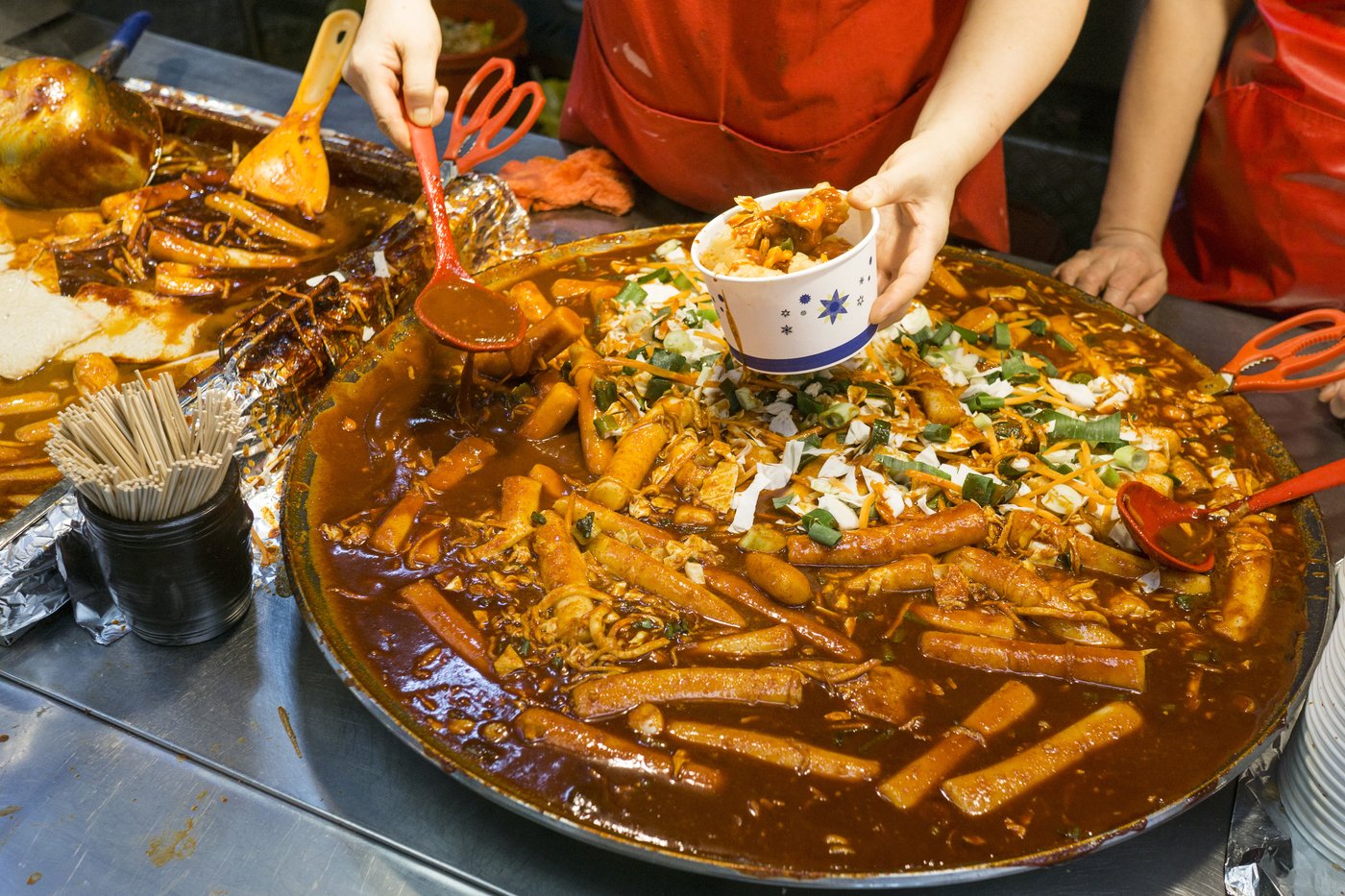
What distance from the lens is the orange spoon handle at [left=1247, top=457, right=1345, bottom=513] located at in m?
2.01

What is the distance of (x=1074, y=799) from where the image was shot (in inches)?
62.4

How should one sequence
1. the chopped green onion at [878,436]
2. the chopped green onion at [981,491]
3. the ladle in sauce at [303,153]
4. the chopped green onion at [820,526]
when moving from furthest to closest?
the ladle in sauce at [303,153] < the chopped green onion at [878,436] < the chopped green onion at [981,491] < the chopped green onion at [820,526]

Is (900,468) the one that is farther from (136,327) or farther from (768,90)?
(136,327)

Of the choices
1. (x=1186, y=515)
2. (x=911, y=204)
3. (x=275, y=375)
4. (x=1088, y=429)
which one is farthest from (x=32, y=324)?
(x=1186, y=515)

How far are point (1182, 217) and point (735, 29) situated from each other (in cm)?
180

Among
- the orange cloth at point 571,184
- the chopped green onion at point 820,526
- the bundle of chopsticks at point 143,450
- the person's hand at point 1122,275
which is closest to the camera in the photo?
the bundle of chopsticks at point 143,450

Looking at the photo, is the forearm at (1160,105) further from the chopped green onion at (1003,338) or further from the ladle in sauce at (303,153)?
the ladle in sauce at (303,153)

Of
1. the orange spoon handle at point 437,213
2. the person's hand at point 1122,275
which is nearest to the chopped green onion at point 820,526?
the orange spoon handle at point 437,213

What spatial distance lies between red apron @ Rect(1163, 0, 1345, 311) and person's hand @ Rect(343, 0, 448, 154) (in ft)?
7.91

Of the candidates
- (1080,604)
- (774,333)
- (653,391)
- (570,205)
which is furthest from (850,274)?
(570,205)

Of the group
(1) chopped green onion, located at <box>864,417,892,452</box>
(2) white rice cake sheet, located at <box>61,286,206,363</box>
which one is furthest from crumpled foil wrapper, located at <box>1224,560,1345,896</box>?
(2) white rice cake sheet, located at <box>61,286,206,363</box>

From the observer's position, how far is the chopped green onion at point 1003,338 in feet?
8.46

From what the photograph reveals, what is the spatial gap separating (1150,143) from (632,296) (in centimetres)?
186

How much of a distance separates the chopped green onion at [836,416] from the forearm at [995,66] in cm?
60
